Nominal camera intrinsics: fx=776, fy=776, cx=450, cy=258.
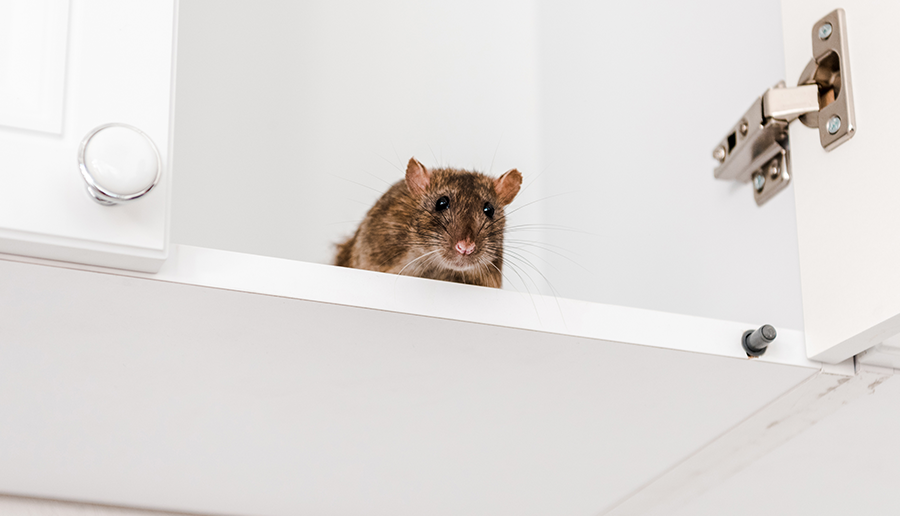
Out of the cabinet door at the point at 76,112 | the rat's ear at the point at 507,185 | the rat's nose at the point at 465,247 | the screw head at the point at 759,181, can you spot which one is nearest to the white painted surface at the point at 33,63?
the cabinet door at the point at 76,112

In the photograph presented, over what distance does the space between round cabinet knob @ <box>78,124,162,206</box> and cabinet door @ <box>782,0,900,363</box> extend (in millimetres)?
608

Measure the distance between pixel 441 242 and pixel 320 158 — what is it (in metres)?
0.57

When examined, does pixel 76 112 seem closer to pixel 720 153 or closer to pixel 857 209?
pixel 857 209

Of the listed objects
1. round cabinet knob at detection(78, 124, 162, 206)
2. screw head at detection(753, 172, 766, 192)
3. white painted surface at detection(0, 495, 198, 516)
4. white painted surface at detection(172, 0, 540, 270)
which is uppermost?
white painted surface at detection(172, 0, 540, 270)

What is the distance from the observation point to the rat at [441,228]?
2.89 ft

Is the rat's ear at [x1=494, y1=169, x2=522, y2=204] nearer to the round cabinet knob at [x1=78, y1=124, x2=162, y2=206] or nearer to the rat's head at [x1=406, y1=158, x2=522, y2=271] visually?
the rat's head at [x1=406, y1=158, x2=522, y2=271]

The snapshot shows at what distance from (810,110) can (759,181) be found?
0.19m

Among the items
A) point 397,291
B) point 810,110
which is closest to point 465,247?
point 397,291

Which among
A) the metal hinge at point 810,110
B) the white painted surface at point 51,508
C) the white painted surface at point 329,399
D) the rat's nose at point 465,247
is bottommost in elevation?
the white painted surface at point 51,508

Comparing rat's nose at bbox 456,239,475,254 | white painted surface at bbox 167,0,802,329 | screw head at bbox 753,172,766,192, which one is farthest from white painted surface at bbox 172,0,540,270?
screw head at bbox 753,172,766,192

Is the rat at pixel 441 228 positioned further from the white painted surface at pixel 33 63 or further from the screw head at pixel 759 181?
the white painted surface at pixel 33 63

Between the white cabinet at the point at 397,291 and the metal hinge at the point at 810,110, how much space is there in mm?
15

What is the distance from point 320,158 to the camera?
1.38 meters

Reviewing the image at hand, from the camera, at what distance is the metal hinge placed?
2.46 feet
